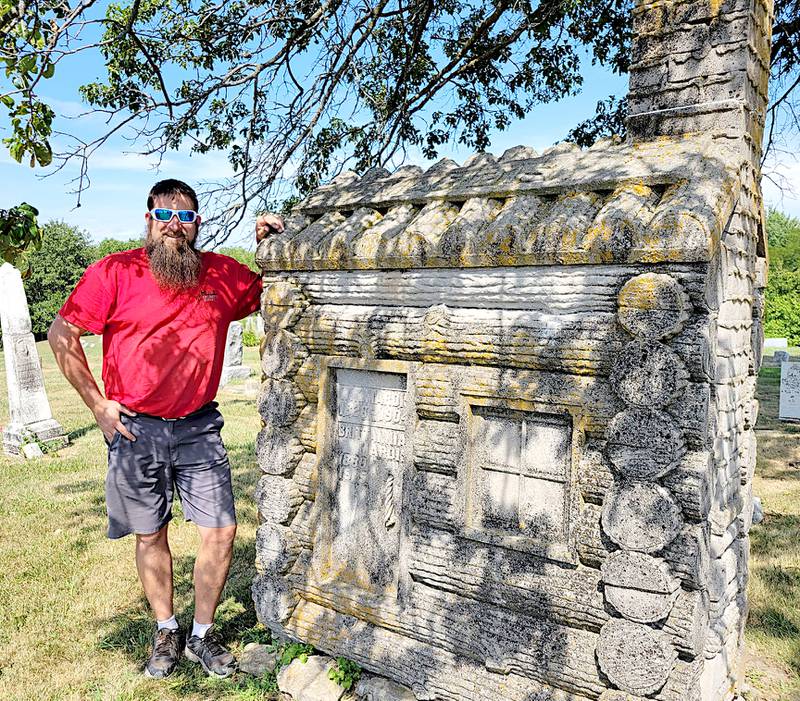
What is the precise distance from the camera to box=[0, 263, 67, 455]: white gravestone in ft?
31.8

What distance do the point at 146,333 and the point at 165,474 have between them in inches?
33.5

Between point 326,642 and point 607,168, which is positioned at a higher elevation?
point 607,168

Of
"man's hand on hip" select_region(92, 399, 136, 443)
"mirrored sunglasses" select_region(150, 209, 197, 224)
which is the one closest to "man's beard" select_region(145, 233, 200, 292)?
"mirrored sunglasses" select_region(150, 209, 197, 224)

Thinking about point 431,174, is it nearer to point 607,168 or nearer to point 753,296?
point 607,168

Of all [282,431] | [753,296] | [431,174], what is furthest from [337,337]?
[753,296]

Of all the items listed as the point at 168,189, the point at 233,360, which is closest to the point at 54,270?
the point at 233,360

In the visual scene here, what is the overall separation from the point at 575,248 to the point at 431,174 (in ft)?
4.25

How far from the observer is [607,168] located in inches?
127

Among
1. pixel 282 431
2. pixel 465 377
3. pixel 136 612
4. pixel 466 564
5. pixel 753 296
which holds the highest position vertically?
pixel 753 296

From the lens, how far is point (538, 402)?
10.4 feet

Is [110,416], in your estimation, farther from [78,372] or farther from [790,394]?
[790,394]

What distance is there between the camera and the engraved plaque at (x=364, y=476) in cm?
371

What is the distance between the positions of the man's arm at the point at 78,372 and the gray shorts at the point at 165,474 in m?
0.10

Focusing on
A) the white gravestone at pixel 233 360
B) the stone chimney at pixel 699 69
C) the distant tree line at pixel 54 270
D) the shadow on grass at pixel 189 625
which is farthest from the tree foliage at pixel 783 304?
the distant tree line at pixel 54 270
